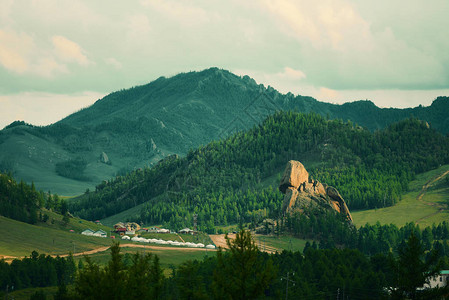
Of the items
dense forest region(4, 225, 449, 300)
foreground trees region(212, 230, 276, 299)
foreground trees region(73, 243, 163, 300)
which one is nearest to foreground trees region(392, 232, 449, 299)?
dense forest region(4, 225, 449, 300)

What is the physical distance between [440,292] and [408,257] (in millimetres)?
8158

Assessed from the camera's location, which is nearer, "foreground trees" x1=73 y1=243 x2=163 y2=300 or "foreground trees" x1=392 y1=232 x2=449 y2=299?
"foreground trees" x1=73 y1=243 x2=163 y2=300

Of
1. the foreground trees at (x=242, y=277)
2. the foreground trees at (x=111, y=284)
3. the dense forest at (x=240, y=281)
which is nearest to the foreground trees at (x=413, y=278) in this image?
the dense forest at (x=240, y=281)

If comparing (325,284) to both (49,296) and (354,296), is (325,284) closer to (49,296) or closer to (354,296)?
(354,296)

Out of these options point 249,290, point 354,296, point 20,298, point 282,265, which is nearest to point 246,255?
point 249,290

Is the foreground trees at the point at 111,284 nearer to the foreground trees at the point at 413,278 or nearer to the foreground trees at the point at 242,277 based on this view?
the foreground trees at the point at 242,277

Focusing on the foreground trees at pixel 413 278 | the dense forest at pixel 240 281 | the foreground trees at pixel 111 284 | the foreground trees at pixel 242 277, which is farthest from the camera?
the foreground trees at pixel 413 278

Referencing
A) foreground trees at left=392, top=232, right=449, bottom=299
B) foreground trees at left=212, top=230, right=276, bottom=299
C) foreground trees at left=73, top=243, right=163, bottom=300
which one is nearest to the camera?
foreground trees at left=212, top=230, right=276, bottom=299

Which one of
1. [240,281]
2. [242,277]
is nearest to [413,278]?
[242,277]

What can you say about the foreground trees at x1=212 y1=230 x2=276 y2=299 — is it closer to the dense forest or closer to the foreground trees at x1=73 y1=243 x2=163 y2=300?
the dense forest

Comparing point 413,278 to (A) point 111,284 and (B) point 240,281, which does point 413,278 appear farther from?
(A) point 111,284

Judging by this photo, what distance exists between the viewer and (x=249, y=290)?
4035 inches

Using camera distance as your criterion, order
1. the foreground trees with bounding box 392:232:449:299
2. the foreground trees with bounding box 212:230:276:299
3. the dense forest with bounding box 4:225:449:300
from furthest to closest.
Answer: the foreground trees with bounding box 392:232:449:299
the dense forest with bounding box 4:225:449:300
the foreground trees with bounding box 212:230:276:299

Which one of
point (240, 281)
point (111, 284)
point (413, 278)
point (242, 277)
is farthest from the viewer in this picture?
point (413, 278)
